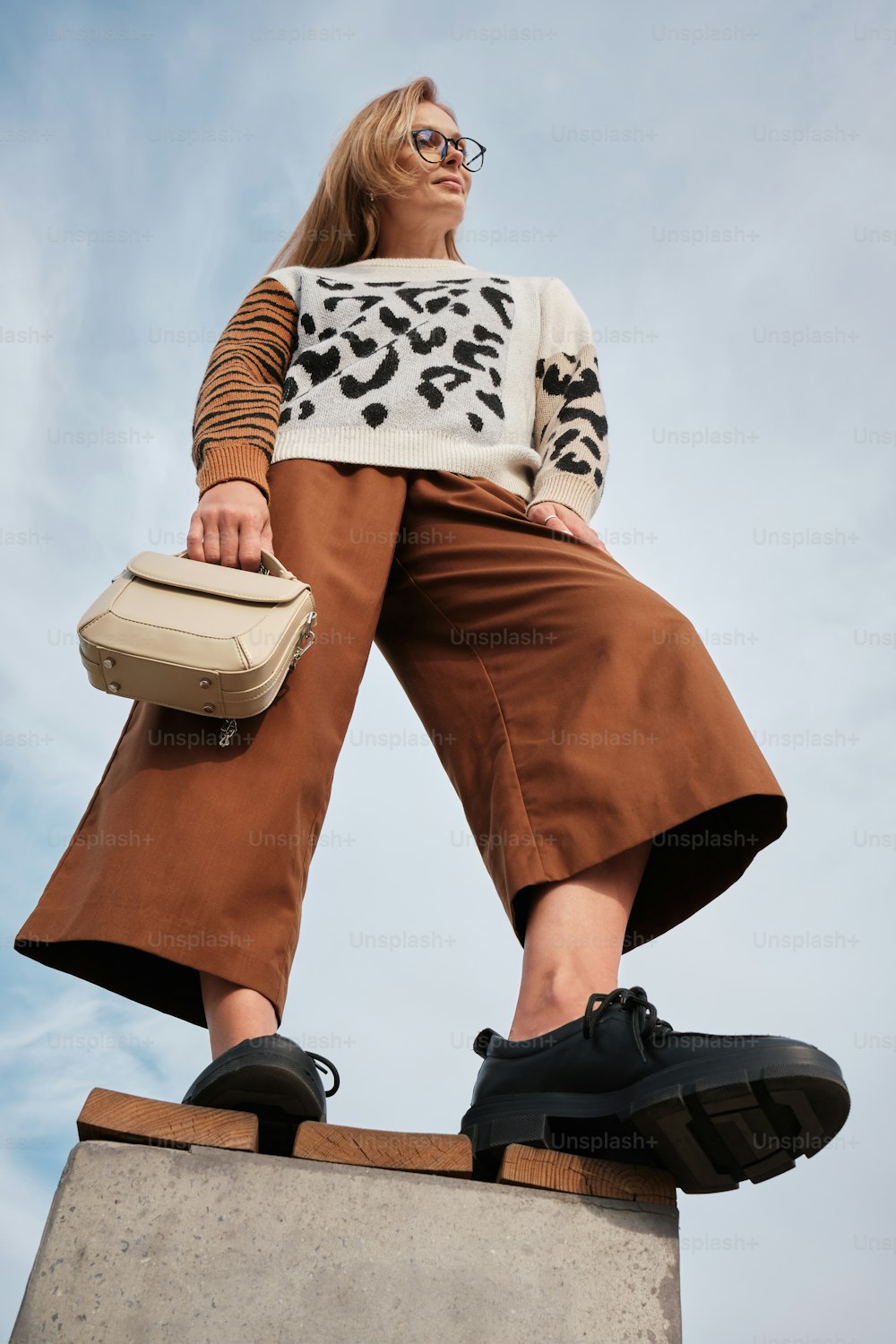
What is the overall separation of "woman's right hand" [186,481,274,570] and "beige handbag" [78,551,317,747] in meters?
0.16

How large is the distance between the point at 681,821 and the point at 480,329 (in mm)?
1185

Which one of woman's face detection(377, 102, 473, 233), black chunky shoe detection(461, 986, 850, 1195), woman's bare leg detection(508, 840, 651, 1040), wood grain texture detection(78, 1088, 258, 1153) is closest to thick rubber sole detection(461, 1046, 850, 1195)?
black chunky shoe detection(461, 986, 850, 1195)

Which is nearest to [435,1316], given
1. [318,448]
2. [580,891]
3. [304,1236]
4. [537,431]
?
[304,1236]

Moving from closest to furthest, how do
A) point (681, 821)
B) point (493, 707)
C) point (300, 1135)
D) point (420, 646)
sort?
1. point (300, 1135)
2. point (681, 821)
3. point (493, 707)
4. point (420, 646)

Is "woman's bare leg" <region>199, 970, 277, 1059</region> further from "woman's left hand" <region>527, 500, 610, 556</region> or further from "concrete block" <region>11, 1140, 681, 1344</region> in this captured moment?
"woman's left hand" <region>527, 500, 610, 556</region>

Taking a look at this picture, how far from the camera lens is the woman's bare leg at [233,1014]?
1.71 metres

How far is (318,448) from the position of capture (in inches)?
89.1

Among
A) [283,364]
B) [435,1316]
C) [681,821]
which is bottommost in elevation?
[435,1316]

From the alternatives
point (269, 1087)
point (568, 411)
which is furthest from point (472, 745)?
point (568, 411)

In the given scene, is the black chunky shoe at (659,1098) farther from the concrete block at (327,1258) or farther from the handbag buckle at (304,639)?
the handbag buckle at (304,639)

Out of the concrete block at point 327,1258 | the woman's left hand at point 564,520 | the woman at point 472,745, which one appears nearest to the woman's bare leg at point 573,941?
the woman at point 472,745

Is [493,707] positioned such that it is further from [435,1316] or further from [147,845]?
[435,1316]

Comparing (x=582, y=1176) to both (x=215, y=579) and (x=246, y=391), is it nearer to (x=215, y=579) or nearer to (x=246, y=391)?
(x=215, y=579)

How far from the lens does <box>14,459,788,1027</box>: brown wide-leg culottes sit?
1765mm
